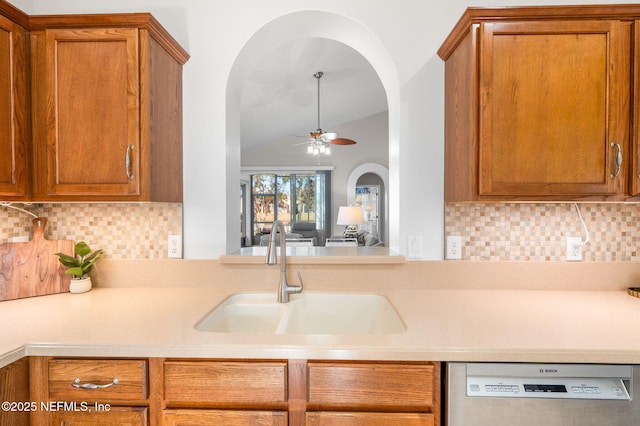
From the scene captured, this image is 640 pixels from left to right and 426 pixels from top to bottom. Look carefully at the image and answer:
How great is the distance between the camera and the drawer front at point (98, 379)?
1096 millimetres

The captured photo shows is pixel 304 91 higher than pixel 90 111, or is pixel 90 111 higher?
pixel 304 91

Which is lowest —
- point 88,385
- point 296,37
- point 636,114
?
point 88,385

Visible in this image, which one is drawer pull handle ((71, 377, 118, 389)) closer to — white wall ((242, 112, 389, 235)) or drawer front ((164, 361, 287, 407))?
drawer front ((164, 361, 287, 407))

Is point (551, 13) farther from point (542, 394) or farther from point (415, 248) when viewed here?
point (542, 394)

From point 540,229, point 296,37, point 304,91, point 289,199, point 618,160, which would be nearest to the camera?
point 618,160

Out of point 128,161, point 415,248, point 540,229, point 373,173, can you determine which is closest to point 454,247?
point 415,248

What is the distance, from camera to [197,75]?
1732 mm

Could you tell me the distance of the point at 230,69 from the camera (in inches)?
68.4

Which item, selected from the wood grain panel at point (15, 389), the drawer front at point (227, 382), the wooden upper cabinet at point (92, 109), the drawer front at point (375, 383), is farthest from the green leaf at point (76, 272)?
the drawer front at point (375, 383)

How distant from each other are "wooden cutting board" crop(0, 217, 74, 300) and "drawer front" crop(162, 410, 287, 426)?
940mm

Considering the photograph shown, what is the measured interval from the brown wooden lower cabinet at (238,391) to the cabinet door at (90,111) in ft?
2.13

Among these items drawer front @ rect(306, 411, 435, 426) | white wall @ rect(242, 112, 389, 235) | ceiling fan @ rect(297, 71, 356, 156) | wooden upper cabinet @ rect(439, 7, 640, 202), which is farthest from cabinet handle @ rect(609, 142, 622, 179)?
white wall @ rect(242, 112, 389, 235)

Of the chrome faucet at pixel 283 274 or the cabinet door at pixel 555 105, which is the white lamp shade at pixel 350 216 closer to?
the chrome faucet at pixel 283 274

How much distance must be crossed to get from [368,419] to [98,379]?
0.82 meters
